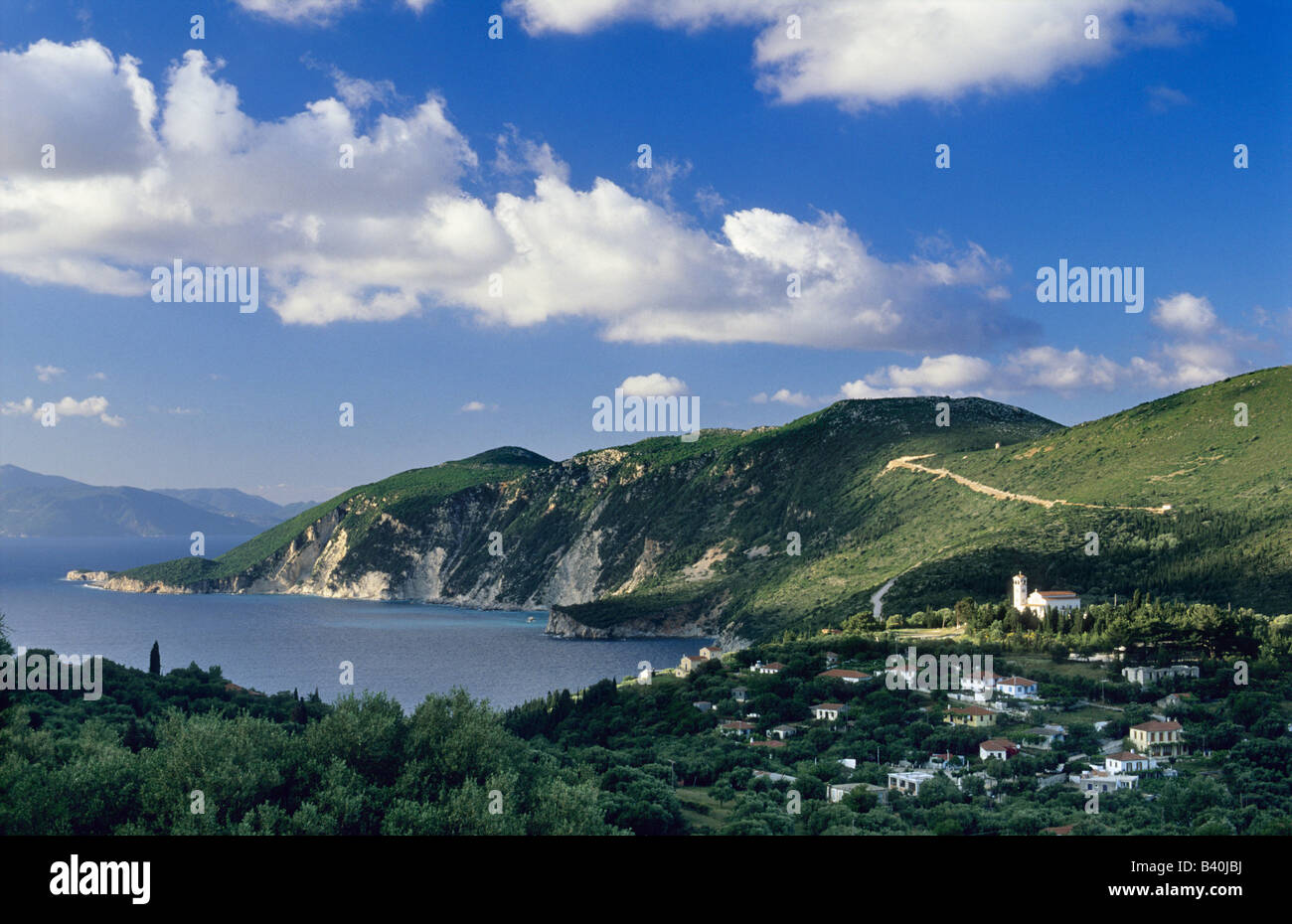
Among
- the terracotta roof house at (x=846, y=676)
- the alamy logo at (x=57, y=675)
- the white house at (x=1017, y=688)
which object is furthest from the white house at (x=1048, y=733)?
the alamy logo at (x=57, y=675)

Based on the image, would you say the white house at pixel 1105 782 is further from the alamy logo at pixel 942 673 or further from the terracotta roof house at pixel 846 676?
the terracotta roof house at pixel 846 676

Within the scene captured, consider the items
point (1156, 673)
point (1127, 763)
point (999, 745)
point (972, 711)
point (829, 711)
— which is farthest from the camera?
point (1156, 673)

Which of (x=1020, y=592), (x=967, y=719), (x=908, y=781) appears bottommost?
(x=908, y=781)

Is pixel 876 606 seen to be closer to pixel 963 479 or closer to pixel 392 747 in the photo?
pixel 963 479

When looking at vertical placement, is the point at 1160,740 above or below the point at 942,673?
below

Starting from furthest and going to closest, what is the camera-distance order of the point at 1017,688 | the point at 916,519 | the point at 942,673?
the point at 916,519
the point at 942,673
the point at 1017,688
